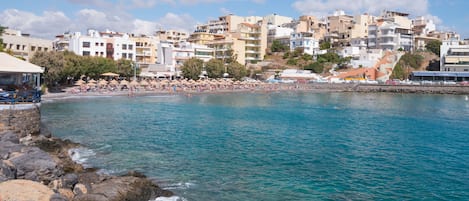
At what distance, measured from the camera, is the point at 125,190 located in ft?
48.8

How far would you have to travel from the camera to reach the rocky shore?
40.0ft

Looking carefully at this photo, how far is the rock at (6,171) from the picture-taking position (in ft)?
44.7

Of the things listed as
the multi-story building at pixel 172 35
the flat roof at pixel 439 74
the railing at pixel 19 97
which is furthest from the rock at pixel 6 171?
the multi-story building at pixel 172 35

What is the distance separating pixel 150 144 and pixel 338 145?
1136 centimetres

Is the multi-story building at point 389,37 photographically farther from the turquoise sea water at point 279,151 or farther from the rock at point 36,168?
the rock at point 36,168

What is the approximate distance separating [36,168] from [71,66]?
46900 millimetres

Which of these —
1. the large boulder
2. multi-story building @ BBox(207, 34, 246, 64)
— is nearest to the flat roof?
multi-story building @ BBox(207, 34, 246, 64)

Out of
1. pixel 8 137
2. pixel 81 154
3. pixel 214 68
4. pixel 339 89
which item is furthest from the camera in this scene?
pixel 339 89

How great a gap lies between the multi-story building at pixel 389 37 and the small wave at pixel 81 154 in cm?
9660

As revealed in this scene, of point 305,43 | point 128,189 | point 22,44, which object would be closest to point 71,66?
point 22,44

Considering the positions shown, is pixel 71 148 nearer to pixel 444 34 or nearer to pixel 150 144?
pixel 150 144

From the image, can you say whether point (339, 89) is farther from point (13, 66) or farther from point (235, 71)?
point (13, 66)

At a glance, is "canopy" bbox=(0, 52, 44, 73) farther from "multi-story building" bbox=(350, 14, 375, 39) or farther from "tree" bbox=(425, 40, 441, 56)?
"multi-story building" bbox=(350, 14, 375, 39)

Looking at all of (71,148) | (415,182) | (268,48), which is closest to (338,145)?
(415,182)
